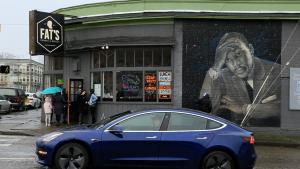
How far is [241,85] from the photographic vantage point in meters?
20.6

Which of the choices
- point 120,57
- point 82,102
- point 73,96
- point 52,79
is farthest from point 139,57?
point 52,79

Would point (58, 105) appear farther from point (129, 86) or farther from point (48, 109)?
point (129, 86)

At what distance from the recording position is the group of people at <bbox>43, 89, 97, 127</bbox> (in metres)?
21.3

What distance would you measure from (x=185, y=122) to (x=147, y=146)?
918mm

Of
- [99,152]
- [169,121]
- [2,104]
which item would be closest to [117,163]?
[99,152]

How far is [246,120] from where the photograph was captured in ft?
67.5

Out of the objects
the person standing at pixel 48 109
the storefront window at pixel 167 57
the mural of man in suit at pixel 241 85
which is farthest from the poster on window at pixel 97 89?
the mural of man in suit at pixel 241 85

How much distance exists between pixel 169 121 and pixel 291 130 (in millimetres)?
11659

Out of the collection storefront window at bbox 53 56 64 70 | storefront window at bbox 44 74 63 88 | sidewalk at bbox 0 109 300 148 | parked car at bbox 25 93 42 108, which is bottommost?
sidewalk at bbox 0 109 300 148

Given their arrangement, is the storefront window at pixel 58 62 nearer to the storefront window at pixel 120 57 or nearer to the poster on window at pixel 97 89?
the poster on window at pixel 97 89

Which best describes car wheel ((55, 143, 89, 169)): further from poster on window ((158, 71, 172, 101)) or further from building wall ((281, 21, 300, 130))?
building wall ((281, 21, 300, 130))

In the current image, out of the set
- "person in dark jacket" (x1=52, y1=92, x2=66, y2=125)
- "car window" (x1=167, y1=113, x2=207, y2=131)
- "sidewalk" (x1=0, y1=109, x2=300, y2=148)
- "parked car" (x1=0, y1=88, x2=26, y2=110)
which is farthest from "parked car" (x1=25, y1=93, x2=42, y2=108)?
"car window" (x1=167, y1=113, x2=207, y2=131)

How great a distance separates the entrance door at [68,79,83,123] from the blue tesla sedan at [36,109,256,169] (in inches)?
482

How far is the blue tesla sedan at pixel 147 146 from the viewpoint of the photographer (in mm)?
9805
